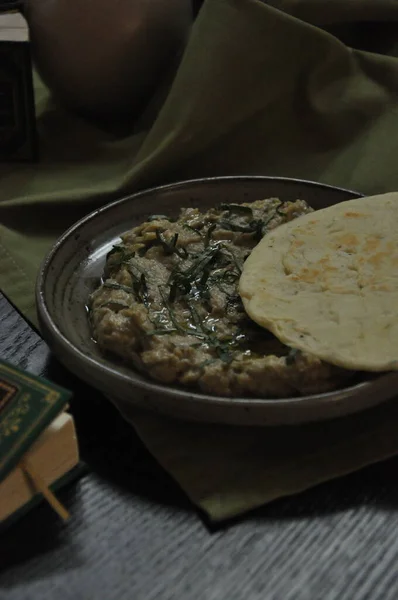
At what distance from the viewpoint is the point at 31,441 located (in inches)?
36.1

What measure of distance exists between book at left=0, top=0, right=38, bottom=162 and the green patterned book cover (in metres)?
1.10

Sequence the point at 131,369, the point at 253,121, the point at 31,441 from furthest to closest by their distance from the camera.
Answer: the point at 253,121 → the point at 131,369 → the point at 31,441

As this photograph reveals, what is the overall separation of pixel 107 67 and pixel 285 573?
58.8 inches

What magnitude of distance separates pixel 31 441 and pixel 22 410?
1.9 inches

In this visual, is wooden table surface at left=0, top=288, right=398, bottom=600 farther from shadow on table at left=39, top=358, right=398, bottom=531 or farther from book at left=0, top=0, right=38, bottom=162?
book at left=0, top=0, right=38, bottom=162

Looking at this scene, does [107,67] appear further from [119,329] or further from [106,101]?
[119,329]

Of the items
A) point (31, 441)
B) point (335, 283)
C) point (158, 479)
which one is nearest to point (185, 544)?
point (158, 479)

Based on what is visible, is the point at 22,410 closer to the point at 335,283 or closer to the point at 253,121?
the point at 335,283

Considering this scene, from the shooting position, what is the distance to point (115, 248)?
137 cm

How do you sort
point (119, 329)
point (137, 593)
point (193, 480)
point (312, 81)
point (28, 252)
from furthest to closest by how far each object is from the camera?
point (312, 81)
point (28, 252)
point (119, 329)
point (193, 480)
point (137, 593)

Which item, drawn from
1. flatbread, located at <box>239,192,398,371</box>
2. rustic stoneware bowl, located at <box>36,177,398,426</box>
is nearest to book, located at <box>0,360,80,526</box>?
rustic stoneware bowl, located at <box>36,177,398,426</box>

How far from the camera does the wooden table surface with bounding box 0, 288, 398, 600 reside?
34.4 inches

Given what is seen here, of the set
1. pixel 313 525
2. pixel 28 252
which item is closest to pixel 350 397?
pixel 313 525

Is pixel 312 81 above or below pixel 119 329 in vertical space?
above
